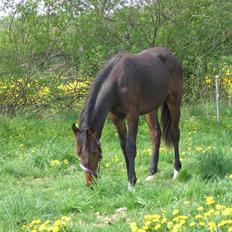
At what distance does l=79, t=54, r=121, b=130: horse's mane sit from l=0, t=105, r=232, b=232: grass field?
737 mm

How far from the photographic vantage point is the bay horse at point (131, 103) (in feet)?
20.2

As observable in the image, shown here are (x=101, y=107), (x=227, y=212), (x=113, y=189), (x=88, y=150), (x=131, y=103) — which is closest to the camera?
(x=227, y=212)

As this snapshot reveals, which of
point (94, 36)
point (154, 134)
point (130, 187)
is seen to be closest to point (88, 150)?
point (130, 187)

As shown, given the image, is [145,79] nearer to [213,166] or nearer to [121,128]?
[121,128]

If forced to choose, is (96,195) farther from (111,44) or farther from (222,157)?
(111,44)

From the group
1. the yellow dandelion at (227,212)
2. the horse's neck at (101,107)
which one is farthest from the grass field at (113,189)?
the horse's neck at (101,107)

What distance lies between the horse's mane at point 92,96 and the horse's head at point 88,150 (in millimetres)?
88

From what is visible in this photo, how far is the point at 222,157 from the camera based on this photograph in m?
6.54

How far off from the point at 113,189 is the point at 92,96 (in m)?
1.21

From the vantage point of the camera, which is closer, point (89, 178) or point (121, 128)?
point (89, 178)

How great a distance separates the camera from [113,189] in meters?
5.98

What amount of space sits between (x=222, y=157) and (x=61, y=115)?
20.7 ft

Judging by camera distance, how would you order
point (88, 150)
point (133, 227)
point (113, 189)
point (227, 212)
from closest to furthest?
point (227, 212) < point (133, 227) < point (113, 189) < point (88, 150)

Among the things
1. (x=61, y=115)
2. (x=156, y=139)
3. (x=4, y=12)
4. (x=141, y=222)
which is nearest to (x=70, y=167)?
(x=156, y=139)
